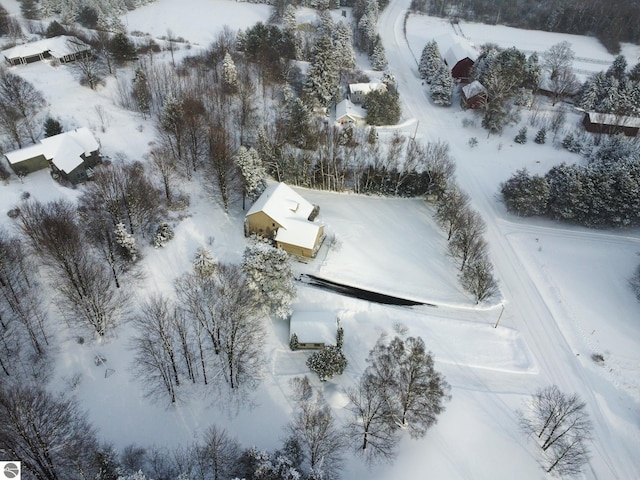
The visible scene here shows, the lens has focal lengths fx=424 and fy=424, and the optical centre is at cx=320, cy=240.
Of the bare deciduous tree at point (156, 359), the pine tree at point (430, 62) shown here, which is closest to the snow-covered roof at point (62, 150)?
the bare deciduous tree at point (156, 359)

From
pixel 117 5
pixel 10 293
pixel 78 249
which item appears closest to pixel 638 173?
pixel 78 249

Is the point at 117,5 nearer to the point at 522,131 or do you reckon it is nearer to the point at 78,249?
the point at 78,249

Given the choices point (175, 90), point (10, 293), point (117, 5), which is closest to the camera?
point (10, 293)

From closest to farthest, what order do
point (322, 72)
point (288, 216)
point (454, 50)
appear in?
point (288, 216) < point (322, 72) < point (454, 50)

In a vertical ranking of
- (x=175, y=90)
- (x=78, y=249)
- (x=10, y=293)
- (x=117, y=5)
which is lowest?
(x=10, y=293)

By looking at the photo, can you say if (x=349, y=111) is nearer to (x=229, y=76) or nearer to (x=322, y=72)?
(x=322, y=72)

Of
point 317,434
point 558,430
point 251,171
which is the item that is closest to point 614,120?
point 558,430
